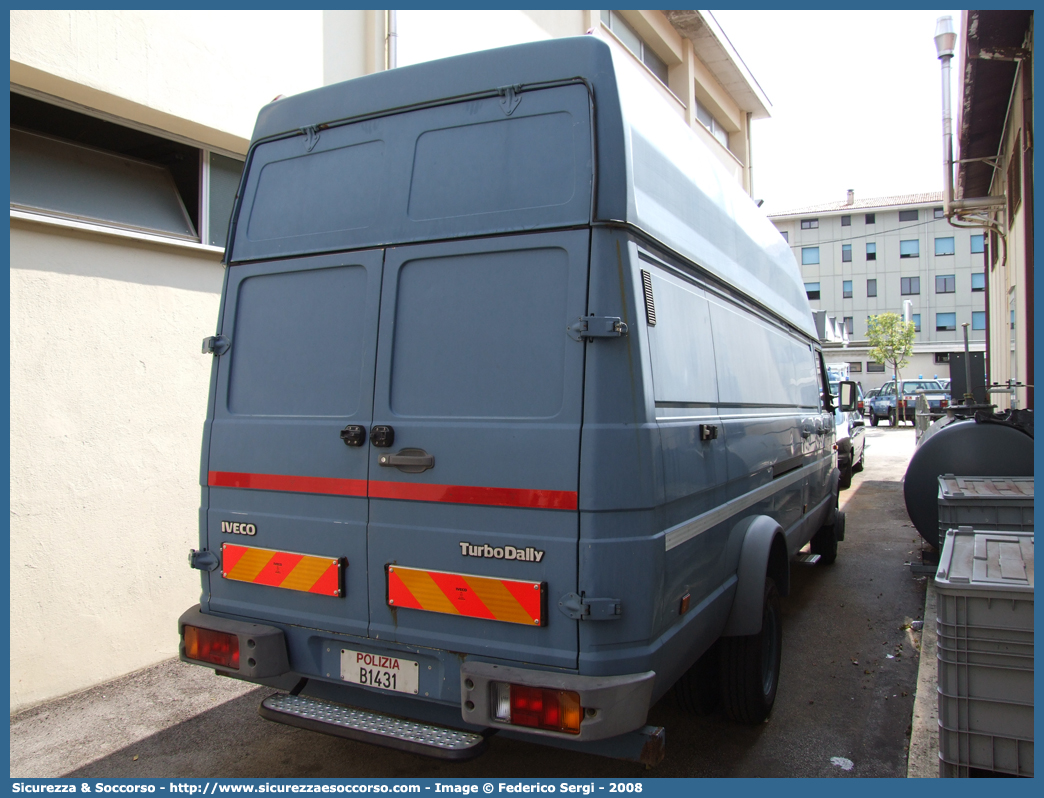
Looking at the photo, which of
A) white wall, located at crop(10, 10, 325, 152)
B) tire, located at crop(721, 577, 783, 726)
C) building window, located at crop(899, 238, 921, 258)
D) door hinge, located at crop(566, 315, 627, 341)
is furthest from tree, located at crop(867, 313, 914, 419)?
door hinge, located at crop(566, 315, 627, 341)

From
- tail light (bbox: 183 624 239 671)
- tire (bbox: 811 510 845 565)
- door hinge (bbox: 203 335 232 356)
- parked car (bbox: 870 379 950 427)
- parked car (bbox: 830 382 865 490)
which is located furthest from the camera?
parked car (bbox: 870 379 950 427)

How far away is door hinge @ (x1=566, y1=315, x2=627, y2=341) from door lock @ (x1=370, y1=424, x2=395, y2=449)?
34.8 inches

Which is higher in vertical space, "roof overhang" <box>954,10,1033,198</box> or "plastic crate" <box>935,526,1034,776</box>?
"roof overhang" <box>954,10,1033,198</box>

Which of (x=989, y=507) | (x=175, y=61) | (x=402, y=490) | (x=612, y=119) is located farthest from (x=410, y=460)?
(x=989, y=507)

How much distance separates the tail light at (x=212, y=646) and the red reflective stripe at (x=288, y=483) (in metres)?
0.66

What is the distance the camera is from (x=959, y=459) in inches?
267

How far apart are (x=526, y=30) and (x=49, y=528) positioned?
730 cm

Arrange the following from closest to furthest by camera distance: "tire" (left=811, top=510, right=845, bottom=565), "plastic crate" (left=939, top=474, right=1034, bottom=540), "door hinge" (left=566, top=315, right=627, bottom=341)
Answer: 1. "door hinge" (left=566, top=315, right=627, bottom=341)
2. "plastic crate" (left=939, top=474, right=1034, bottom=540)
3. "tire" (left=811, top=510, right=845, bottom=565)

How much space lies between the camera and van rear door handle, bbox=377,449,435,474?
2963 mm

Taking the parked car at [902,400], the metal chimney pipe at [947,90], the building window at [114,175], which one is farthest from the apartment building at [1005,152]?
the parked car at [902,400]

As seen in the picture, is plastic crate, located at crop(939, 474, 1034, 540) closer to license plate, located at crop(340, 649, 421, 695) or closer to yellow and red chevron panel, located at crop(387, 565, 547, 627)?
yellow and red chevron panel, located at crop(387, 565, 547, 627)

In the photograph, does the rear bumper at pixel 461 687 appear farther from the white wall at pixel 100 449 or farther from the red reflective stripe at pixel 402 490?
the white wall at pixel 100 449

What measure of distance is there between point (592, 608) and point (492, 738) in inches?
58.9

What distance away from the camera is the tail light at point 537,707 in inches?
103
